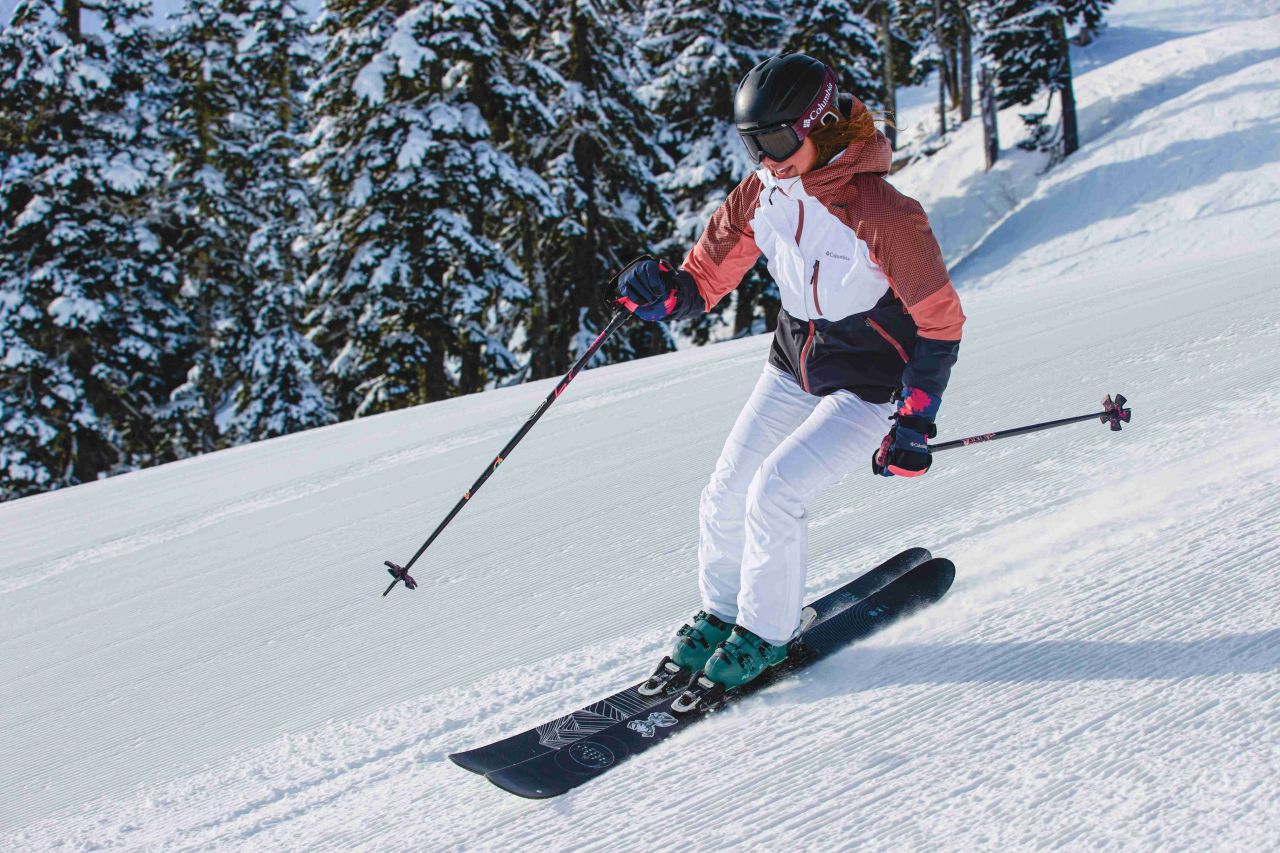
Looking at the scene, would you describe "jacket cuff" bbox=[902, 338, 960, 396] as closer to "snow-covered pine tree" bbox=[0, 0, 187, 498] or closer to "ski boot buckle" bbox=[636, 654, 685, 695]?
"ski boot buckle" bbox=[636, 654, 685, 695]

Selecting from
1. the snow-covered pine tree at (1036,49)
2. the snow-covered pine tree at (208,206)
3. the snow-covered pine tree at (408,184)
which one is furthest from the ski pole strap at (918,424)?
the snow-covered pine tree at (1036,49)

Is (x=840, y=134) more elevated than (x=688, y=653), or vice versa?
(x=840, y=134)

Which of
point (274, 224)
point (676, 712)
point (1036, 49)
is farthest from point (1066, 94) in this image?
point (676, 712)

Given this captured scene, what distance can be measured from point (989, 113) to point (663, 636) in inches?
1103

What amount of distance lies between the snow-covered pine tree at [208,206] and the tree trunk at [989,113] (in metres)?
20.2

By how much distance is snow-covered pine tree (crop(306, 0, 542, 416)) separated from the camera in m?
15.3

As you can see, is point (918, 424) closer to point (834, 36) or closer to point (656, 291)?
point (656, 291)

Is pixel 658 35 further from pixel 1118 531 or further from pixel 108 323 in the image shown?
pixel 1118 531

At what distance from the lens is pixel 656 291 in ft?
10.6

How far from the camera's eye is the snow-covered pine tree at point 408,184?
602 inches

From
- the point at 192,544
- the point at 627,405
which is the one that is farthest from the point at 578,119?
the point at 192,544

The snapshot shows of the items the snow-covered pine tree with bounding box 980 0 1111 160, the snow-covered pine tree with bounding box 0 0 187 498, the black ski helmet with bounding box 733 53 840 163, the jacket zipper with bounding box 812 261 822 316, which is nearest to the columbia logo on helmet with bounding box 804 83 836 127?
the black ski helmet with bounding box 733 53 840 163

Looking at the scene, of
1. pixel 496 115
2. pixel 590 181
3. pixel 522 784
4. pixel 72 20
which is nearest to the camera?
pixel 522 784

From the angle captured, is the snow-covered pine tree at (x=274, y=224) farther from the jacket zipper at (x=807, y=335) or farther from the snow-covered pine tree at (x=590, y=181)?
the jacket zipper at (x=807, y=335)
